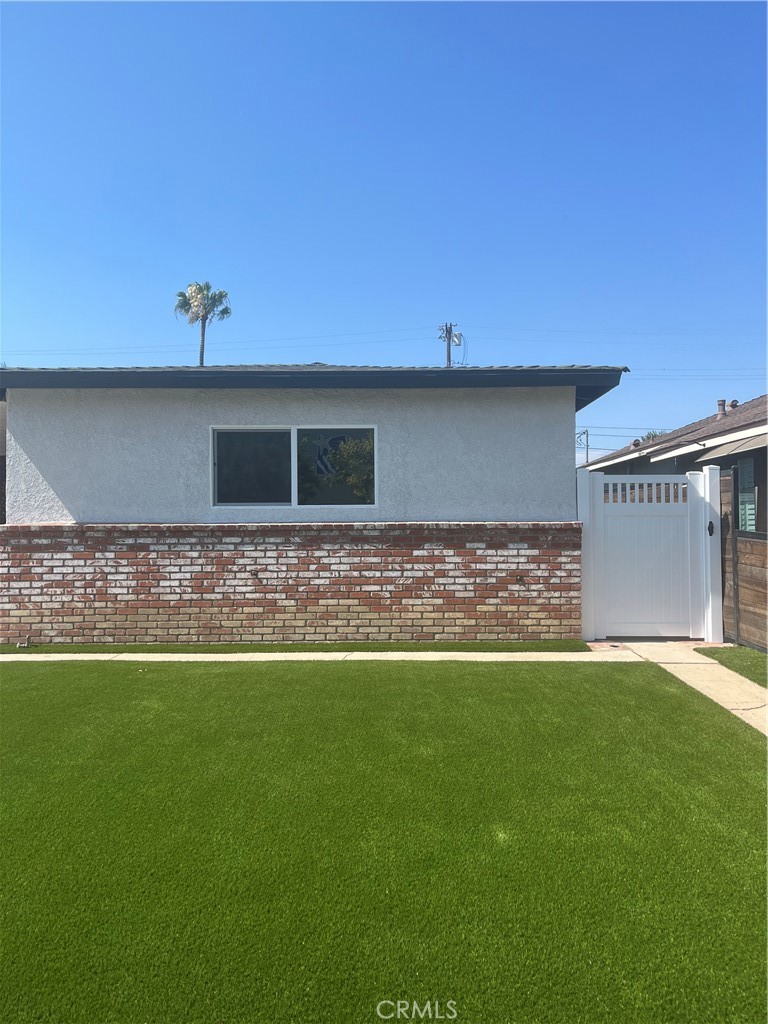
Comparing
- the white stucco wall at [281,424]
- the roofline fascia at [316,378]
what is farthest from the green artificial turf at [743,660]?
the roofline fascia at [316,378]

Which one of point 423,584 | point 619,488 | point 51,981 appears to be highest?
point 619,488

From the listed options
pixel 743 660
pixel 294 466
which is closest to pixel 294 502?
pixel 294 466

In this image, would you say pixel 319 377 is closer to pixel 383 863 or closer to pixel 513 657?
pixel 513 657

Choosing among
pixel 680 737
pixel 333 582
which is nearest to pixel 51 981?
pixel 680 737

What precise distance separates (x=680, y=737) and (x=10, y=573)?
24.6ft

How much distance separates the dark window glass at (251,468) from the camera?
24.6 ft

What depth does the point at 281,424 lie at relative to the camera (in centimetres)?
741

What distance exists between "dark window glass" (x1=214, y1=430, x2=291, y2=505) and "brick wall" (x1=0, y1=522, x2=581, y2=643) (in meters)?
0.54

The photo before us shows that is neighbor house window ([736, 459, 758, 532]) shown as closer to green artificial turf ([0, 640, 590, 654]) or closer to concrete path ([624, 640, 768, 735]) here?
concrete path ([624, 640, 768, 735])

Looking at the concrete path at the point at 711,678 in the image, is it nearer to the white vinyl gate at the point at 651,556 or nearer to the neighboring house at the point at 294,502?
the white vinyl gate at the point at 651,556

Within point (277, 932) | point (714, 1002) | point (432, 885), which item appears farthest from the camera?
point (432, 885)

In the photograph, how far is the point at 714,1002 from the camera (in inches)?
78.0

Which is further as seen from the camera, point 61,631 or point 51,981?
point 61,631

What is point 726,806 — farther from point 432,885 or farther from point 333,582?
point 333,582
